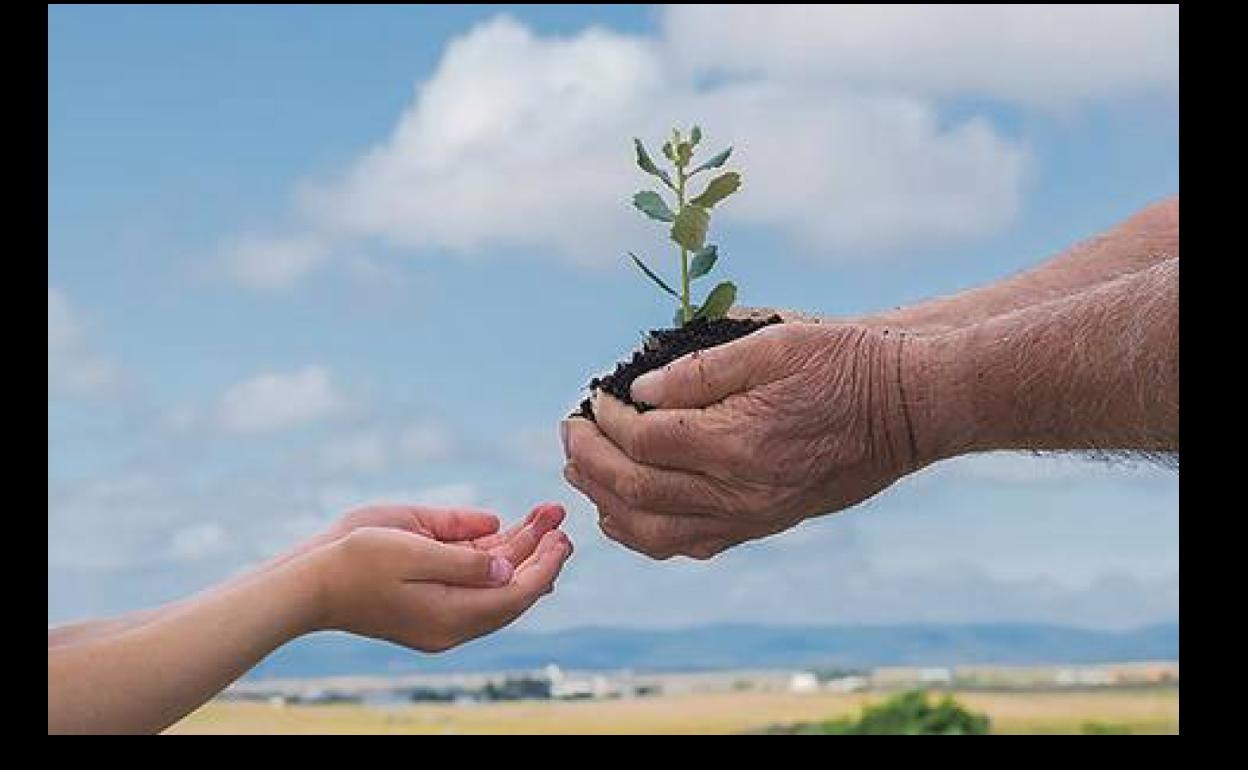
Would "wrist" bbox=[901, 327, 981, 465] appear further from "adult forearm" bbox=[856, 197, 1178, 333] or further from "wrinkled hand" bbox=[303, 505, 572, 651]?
"wrinkled hand" bbox=[303, 505, 572, 651]

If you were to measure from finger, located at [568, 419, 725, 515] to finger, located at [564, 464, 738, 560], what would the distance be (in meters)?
0.02

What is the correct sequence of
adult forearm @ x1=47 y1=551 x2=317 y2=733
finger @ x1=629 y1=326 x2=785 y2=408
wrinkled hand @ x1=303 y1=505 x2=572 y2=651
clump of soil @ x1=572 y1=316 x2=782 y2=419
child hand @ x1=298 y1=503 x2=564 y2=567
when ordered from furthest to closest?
clump of soil @ x1=572 y1=316 x2=782 y2=419
finger @ x1=629 y1=326 x2=785 y2=408
child hand @ x1=298 y1=503 x2=564 y2=567
wrinkled hand @ x1=303 y1=505 x2=572 y2=651
adult forearm @ x1=47 y1=551 x2=317 y2=733

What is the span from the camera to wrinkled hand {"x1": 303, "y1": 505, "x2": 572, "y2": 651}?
77.9 inches

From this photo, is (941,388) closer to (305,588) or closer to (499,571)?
(499,571)

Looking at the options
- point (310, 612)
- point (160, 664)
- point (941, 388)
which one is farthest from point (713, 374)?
point (160, 664)

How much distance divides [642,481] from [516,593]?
383mm

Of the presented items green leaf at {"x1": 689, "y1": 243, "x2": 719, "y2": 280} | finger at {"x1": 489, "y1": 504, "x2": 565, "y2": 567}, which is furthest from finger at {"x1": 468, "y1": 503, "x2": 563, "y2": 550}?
green leaf at {"x1": 689, "y1": 243, "x2": 719, "y2": 280}

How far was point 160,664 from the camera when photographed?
1.82 metres

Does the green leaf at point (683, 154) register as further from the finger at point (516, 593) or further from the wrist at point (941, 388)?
the finger at point (516, 593)

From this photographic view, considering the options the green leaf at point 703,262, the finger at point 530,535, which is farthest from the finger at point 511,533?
the green leaf at point 703,262

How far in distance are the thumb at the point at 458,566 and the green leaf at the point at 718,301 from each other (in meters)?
0.61

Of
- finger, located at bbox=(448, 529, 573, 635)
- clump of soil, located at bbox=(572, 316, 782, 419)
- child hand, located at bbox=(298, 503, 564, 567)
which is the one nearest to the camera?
finger, located at bbox=(448, 529, 573, 635)
